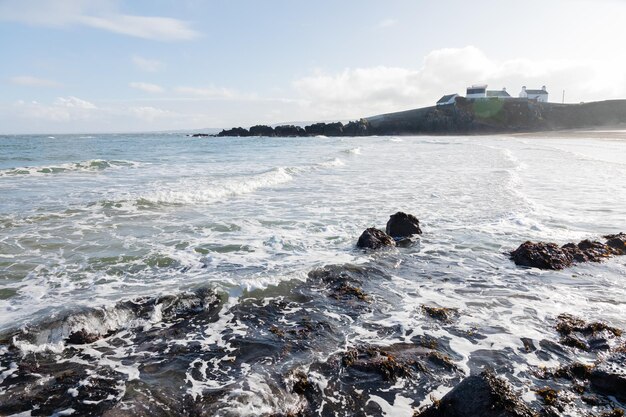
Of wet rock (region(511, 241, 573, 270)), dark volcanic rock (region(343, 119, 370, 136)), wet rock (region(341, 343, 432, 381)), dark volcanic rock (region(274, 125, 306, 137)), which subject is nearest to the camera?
wet rock (region(341, 343, 432, 381))

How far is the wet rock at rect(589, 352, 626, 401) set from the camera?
3695mm

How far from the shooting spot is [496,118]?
8219 cm

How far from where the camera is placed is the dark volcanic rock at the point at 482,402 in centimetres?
300

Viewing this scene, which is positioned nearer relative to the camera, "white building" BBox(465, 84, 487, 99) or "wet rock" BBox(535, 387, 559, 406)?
"wet rock" BBox(535, 387, 559, 406)

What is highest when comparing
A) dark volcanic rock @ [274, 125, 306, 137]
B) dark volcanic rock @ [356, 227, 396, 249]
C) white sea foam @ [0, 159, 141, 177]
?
dark volcanic rock @ [274, 125, 306, 137]

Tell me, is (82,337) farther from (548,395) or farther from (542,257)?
(542,257)

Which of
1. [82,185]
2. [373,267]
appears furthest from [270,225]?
[82,185]

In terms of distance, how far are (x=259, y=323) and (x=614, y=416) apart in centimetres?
369

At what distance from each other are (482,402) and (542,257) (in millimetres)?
4969

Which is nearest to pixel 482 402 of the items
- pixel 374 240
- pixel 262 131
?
pixel 374 240

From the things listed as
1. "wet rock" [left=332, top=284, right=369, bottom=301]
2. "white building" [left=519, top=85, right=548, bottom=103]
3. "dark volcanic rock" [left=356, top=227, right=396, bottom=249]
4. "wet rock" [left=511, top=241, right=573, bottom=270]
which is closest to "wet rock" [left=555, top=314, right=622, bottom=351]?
"wet rock" [left=511, top=241, right=573, bottom=270]

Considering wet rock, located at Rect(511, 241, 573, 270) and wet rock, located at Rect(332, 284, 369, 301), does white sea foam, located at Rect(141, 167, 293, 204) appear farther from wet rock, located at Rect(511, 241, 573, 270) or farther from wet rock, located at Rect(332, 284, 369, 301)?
wet rock, located at Rect(511, 241, 573, 270)

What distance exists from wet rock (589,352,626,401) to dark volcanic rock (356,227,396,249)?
14.6ft

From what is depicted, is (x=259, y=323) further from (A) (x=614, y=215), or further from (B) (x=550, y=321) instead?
(A) (x=614, y=215)
